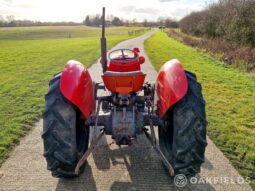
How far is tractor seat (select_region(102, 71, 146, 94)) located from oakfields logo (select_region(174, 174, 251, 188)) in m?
1.12

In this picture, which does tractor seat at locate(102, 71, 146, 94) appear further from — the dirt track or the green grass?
the green grass

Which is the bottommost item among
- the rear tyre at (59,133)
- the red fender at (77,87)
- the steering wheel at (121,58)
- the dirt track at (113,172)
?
the dirt track at (113,172)

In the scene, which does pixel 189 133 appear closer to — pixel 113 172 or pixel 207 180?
pixel 207 180

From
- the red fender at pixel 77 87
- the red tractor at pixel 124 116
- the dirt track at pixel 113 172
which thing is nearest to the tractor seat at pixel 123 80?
the red tractor at pixel 124 116

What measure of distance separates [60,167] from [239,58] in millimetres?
11174

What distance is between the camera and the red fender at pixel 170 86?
2762mm

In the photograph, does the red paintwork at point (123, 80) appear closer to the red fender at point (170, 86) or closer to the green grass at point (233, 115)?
the red fender at point (170, 86)

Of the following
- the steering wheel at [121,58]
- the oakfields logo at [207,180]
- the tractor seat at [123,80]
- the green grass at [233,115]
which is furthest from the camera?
the green grass at [233,115]

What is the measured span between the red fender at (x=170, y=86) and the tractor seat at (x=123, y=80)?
0.28 m

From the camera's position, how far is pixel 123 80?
2926mm

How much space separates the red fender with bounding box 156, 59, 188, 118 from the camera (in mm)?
2762

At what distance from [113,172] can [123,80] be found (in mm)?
1177

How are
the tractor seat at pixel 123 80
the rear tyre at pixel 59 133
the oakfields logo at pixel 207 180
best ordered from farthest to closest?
1. the oakfields logo at pixel 207 180
2. the tractor seat at pixel 123 80
3. the rear tyre at pixel 59 133

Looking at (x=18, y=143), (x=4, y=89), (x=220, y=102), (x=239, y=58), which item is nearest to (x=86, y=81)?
(x=18, y=143)
